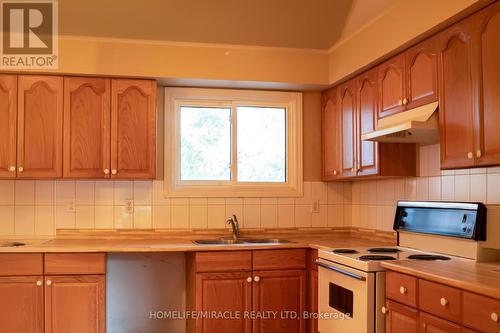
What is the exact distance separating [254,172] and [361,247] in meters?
1.20

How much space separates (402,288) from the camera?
2.40 metres

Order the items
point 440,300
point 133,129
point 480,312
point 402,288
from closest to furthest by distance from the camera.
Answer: point 480,312
point 440,300
point 402,288
point 133,129

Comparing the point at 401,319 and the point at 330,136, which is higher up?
the point at 330,136

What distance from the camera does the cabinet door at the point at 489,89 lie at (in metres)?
2.24

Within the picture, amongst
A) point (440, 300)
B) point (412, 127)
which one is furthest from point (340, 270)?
point (412, 127)

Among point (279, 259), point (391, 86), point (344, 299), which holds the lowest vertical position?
point (344, 299)

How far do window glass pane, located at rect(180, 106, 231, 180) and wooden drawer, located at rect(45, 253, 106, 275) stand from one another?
104cm

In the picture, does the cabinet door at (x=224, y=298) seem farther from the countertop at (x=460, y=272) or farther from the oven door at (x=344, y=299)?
the countertop at (x=460, y=272)

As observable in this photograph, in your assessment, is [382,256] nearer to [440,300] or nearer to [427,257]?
[427,257]

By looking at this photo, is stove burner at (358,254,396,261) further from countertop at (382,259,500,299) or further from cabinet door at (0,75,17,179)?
cabinet door at (0,75,17,179)

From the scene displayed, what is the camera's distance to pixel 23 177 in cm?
352

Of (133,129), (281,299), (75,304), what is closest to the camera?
(75,304)

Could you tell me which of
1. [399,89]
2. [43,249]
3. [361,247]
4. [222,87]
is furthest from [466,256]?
[43,249]

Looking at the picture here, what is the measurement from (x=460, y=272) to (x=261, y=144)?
224 centimetres
